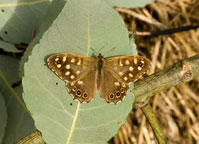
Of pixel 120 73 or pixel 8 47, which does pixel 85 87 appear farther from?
pixel 8 47

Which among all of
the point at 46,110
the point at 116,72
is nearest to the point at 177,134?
the point at 116,72

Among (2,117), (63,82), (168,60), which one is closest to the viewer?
(63,82)

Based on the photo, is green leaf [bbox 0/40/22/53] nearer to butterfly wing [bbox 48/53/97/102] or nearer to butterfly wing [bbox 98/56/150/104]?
butterfly wing [bbox 48/53/97/102]

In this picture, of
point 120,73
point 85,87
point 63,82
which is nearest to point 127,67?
point 120,73

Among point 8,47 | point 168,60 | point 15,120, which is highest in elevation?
point 8,47

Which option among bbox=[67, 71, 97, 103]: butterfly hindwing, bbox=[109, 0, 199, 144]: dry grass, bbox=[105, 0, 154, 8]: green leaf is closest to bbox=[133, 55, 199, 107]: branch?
bbox=[67, 71, 97, 103]: butterfly hindwing

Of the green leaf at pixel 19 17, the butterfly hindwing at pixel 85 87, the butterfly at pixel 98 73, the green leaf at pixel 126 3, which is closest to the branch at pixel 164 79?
the butterfly at pixel 98 73
